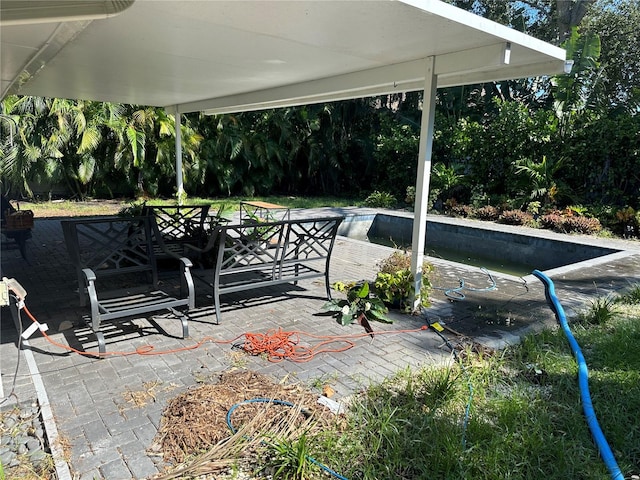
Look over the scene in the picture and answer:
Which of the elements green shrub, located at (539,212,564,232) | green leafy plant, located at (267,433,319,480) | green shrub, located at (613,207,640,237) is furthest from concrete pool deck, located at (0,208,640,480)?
green shrub, located at (613,207,640,237)

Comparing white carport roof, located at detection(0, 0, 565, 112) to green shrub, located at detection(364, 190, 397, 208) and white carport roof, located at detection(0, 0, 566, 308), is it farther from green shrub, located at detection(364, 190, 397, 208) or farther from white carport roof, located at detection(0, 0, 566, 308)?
green shrub, located at detection(364, 190, 397, 208)

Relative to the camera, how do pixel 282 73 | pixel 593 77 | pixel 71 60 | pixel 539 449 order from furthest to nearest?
pixel 593 77 → pixel 282 73 → pixel 71 60 → pixel 539 449

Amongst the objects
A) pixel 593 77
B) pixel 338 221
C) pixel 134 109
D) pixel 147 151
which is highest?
pixel 593 77

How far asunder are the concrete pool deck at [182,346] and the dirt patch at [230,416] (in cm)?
11

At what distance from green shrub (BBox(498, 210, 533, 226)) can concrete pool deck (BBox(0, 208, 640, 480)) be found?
14.4ft

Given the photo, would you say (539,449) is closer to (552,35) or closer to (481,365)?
(481,365)

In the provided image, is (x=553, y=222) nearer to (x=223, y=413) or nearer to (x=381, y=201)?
(x=381, y=201)

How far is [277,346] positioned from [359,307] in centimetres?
118

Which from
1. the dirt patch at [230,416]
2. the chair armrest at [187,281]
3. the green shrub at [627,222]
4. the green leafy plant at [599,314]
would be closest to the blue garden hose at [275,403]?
the dirt patch at [230,416]

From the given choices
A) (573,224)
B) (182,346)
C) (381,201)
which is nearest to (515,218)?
(573,224)

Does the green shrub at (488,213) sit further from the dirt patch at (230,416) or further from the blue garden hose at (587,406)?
the dirt patch at (230,416)

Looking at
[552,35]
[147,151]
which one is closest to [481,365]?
[147,151]

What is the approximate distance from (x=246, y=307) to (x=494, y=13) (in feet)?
60.8

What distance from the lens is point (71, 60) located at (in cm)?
428
